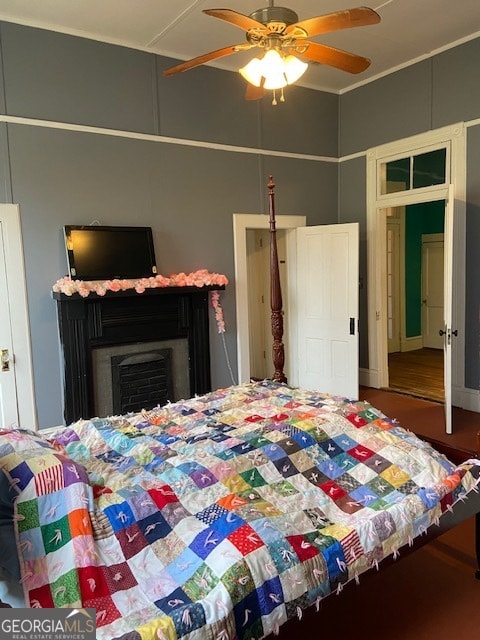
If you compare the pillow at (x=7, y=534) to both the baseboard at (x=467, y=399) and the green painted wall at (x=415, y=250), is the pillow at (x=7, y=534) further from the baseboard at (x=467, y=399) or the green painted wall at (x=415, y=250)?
the green painted wall at (x=415, y=250)

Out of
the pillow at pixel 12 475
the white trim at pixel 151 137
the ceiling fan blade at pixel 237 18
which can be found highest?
the white trim at pixel 151 137

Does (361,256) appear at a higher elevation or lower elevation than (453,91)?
lower

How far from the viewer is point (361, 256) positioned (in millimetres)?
5738

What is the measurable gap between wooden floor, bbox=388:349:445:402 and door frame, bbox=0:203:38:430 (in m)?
4.02

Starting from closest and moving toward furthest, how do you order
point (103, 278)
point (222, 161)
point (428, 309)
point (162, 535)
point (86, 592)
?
point (86, 592)
point (162, 535)
point (103, 278)
point (222, 161)
point (428, 309)

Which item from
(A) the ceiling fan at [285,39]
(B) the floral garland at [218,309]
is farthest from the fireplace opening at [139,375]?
(A) the ceiling fan at [285,39]

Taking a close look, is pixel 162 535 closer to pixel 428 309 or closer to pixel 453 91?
pixel 453 91

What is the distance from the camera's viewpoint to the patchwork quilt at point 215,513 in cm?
142

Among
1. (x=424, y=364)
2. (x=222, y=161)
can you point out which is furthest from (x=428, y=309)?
(x=222, y=161)

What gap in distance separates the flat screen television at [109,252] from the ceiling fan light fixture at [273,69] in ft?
6.92

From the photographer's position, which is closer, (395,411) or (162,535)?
(162,535)

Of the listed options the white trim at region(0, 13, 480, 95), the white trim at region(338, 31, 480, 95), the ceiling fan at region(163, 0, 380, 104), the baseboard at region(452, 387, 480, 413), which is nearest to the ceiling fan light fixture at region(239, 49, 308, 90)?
the ceiling fan at region(163, 0, 380, 104)

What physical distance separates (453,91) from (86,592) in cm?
512

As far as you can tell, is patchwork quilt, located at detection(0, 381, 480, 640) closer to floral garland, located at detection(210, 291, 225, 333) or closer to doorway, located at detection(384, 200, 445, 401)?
floral garland, located at detection(210, 291, 225, 333)
